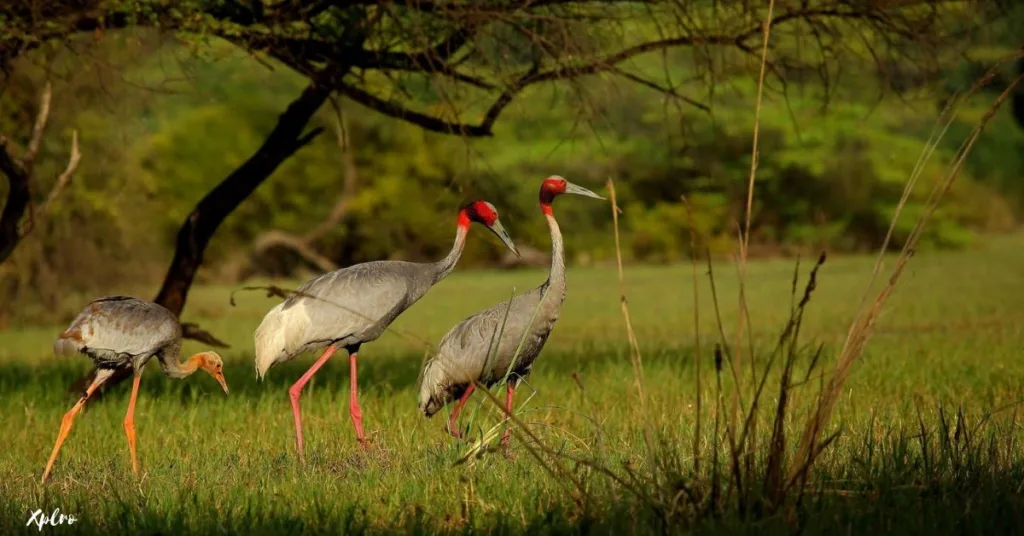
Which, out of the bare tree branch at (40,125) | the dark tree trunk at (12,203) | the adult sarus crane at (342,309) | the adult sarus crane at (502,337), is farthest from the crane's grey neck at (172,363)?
the bare tree branch at (40,125)

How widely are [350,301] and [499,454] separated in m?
1.24

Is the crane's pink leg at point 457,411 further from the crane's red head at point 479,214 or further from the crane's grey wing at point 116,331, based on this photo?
the crane's grey wing at point 116,331

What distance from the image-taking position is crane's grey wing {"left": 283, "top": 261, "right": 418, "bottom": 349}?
7.77m

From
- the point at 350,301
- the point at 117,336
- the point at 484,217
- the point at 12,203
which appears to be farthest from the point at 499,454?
the point at 12,203

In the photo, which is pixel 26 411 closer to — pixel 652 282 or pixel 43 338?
pixel 43 338

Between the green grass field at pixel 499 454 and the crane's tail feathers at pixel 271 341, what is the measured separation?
1.65ft

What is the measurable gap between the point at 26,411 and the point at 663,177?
3565cm

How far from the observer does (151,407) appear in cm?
996

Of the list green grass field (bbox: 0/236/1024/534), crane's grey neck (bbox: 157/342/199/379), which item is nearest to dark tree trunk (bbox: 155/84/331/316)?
green grass field (bbox: 0/236/1024/534)

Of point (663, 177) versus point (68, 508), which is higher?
point (663, 177)

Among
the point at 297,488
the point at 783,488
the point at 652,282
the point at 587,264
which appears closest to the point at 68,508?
the point at 297,488

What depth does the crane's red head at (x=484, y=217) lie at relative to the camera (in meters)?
8.04

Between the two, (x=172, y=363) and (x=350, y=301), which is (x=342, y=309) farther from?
(x=172, y=363)

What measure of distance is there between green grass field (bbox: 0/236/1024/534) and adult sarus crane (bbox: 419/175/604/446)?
343 mm
